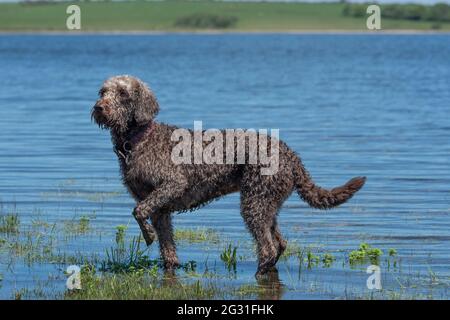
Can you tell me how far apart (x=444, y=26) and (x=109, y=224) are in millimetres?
144609

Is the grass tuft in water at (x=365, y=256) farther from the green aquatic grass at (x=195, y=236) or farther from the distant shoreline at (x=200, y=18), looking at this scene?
the distant shoreline at (x=200, y=18)

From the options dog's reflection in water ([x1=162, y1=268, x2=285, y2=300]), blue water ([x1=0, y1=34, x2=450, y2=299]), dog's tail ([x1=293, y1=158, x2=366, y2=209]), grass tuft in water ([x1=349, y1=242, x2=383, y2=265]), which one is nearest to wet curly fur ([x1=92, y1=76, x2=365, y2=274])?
dog's tail ([x1=293, y1=158, x2=366, y2=209])

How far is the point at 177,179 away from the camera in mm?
11594

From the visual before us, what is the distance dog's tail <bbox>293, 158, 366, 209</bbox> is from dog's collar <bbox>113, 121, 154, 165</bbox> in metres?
1.64

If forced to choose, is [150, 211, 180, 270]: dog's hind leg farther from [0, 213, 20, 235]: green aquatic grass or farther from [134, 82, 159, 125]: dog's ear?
[0, 213, 20, 235]: green aquatic grass

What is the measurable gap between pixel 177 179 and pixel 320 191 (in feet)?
4.98

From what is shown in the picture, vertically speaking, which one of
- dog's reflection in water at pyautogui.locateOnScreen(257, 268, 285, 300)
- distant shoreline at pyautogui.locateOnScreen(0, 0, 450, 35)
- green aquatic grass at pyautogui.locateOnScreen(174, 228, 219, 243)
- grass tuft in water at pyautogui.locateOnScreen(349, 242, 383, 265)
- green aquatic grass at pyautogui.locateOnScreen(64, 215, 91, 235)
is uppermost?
distant shoreline at pyautogui.locateOnScreen(0, 0, 450, 35)

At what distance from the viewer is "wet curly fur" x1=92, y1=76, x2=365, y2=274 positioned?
11523 millimetres

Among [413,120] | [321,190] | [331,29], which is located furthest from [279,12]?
[321,190]

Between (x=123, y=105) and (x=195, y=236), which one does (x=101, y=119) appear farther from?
(x=195, y=236)

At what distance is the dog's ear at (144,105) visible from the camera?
38.5 ft

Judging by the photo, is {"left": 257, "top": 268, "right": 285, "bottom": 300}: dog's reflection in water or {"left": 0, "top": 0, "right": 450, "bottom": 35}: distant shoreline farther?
{"left": 0, "top": 0, "right": 450, "bottom": 35}: distant shoreline

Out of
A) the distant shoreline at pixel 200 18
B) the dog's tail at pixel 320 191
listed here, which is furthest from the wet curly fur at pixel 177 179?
the distant shoreline at pixel 200 18

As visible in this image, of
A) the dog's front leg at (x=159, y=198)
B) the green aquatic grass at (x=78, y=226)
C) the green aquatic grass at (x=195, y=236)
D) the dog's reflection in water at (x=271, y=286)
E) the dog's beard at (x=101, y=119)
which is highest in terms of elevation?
the dog's beard at (x=101, y=119)
